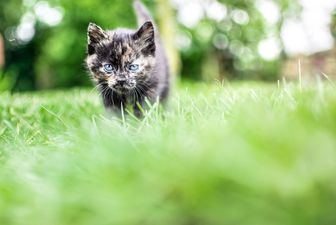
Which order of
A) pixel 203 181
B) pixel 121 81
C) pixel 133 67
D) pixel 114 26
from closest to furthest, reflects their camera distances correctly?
pixel 203 181 → pixel 121 81 → pixel 133 67 → pixel 114 26

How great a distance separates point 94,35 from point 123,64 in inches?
11.9

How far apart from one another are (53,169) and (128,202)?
472 millimetres

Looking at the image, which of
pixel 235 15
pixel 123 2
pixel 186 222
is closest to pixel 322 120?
pixel 186 222

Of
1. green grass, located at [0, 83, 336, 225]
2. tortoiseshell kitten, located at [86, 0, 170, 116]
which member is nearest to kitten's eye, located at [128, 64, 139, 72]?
tortoiseshell kitten, located at [86, 0, 170, 116]

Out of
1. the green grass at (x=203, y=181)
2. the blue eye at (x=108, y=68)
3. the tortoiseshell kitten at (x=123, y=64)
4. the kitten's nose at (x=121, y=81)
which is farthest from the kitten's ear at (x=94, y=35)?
the green grass at (x=203, y=181)

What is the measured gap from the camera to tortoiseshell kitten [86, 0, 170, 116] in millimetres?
3348

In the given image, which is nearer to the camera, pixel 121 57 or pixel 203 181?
pixel 203 181

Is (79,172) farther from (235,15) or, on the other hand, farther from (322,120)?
(235,15)

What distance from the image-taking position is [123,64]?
3.37m

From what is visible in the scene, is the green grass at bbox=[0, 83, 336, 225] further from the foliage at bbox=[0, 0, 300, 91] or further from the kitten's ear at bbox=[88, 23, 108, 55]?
the foliage at bbox=[0, 0, 300, 91]

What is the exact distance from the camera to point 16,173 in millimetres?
1699

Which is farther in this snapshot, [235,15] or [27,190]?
[235,15]

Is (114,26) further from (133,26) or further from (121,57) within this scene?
(121,57)

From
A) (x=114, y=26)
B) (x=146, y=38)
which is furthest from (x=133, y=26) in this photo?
(x=146, y=38)
